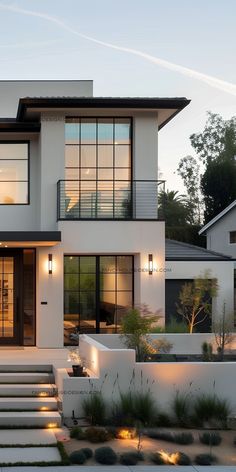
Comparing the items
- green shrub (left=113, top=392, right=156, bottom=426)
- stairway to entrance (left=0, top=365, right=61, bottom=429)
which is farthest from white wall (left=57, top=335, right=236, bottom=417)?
stairway to entrance (left=0, top=365, right=61, bottom=429)

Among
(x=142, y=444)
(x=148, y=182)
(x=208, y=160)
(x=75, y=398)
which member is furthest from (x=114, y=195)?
(x=208, y=160)

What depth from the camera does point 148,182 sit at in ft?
58.5

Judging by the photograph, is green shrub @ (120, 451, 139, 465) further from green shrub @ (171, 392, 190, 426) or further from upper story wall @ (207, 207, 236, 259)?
upper story wall @ (207, 207, 236, 259)

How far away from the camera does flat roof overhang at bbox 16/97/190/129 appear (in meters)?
17.0

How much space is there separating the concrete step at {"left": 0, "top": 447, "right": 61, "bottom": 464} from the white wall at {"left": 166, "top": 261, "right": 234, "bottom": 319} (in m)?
11.6

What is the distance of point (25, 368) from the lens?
13.7 meters

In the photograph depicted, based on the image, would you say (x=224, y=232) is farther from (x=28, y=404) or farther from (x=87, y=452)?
(x=87, y=452)

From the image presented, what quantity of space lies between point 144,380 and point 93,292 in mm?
6064

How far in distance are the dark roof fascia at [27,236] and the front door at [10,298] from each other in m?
1.65

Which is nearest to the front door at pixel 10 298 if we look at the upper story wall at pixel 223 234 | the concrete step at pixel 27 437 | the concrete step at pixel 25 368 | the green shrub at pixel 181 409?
the concrete step at pixel 25 368

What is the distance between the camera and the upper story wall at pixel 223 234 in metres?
34.4

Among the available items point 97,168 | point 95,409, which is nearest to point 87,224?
point 97,168

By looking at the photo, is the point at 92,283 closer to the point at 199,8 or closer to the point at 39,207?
the point at 39,207

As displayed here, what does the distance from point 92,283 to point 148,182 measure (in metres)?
3.09
